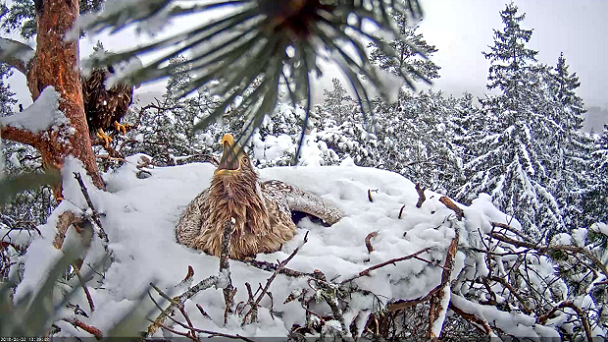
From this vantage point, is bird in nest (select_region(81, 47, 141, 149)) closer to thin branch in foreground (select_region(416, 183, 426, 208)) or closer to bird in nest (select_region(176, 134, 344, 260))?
bird in nest (select_region(176, 134, 344, 260))

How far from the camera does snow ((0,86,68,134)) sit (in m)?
2.51

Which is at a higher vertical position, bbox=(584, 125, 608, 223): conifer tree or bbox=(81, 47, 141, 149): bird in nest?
bbox=(584, 125, 608, 223): conifer tree

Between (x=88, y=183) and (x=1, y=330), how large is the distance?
2.51m

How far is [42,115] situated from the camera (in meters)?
2.60

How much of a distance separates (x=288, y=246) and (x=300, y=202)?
2.18ft

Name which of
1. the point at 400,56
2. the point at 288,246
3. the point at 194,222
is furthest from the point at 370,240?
the point at 400,56

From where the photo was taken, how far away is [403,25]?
65cm

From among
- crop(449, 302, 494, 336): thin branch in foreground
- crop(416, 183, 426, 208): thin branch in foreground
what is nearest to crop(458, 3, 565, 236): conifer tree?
crop(416, 183, 426, 208): thin branch in foreground

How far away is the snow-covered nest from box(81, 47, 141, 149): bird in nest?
45 cm

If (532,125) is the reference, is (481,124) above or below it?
above

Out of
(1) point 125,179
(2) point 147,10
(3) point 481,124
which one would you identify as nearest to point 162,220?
(1) point 125,179

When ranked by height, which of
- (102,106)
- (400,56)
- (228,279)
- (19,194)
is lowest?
(19,194)

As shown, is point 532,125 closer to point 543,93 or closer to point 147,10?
point 543,93

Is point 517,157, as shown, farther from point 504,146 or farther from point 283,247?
point 283,247
